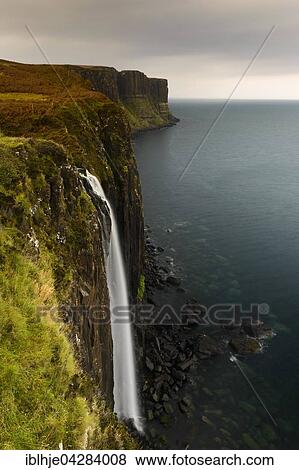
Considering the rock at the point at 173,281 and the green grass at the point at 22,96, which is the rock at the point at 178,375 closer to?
the rock at the point at 173,281

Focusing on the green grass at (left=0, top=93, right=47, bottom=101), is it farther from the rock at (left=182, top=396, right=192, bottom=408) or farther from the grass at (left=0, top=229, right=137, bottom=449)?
the rock at (left=182, top=396, right=192, bottom=408)

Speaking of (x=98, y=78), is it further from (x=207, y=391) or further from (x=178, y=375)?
(x=207, y=391)

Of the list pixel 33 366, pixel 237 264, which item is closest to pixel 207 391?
pixel 33 366

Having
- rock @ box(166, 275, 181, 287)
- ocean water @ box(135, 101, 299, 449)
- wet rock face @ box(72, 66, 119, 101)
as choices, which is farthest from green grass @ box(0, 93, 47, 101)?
wet rock face @ box(72, 66, 119, 101)

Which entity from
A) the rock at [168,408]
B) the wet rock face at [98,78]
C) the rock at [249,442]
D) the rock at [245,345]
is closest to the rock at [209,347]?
the rock at [245,345]
